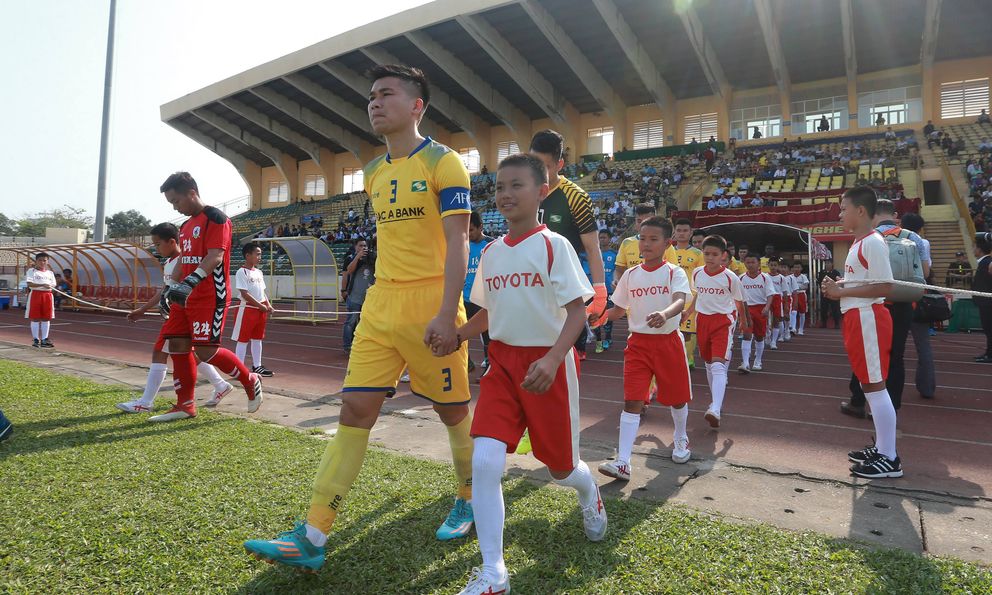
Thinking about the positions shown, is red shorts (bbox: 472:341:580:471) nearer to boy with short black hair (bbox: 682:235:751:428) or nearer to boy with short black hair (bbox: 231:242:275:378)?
boy with short black hair (bbox: 682:235:751:428)

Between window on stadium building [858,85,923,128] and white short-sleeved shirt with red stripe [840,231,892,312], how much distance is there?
106ft

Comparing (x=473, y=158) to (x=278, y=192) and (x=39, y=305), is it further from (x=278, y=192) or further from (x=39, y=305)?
(x=39, y=305)

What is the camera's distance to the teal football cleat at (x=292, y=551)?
213 centimetres

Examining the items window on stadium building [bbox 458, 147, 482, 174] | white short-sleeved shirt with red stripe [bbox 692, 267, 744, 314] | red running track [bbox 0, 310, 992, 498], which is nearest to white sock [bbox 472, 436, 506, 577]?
red running track [bbox 0, 310, 992, 498]

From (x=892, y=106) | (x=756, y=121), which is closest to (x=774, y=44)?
(x=756, y=121)

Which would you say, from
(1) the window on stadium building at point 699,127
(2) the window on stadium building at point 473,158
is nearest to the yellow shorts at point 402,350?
(1) the window on stadium building at point 699,127

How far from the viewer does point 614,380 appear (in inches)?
296

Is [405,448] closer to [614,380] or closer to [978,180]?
[614,380]

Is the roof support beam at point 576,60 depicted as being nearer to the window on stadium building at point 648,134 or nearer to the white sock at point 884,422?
the window on stadium building at point 648,134

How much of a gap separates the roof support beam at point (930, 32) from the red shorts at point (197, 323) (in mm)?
29925

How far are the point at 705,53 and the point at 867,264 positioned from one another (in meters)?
27.9

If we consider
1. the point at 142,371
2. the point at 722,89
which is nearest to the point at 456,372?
the point at 142,371

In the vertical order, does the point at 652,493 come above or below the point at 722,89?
below

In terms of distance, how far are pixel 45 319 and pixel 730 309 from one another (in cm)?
1240
